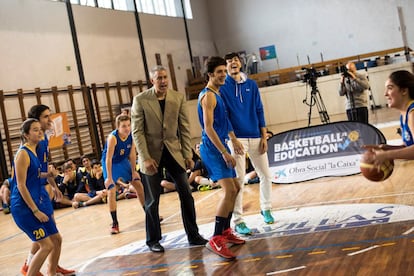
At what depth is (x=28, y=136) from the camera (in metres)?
4.97

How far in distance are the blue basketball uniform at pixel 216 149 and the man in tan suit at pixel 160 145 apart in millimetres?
416

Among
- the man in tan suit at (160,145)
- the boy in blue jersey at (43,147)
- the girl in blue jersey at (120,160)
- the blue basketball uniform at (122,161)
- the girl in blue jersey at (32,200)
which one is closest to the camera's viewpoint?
the girl in blue jersey at (32,200)

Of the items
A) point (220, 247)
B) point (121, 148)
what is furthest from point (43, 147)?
point (121, 148)

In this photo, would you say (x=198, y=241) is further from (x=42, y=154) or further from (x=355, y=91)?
(x=355, y=91)

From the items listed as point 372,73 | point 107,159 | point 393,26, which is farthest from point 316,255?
point 393,26

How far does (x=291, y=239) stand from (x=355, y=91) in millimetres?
5294

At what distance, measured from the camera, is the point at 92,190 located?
40.4 feet

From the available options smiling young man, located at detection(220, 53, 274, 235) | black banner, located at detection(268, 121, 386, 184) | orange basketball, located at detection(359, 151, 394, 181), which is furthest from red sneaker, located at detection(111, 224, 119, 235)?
orange basketball, located at detection(359, 151, 394, 181)

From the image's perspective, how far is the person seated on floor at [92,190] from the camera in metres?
11.9

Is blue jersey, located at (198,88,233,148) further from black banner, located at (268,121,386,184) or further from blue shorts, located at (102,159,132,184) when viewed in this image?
black banner, located at (268,121,386,184)

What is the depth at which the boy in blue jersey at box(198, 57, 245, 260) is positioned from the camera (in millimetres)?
5254

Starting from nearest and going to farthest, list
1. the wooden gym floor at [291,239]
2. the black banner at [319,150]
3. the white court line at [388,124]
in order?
the wooden gym floor at [291,239] → the black banner at [319,150] → the white court line at [388,124]

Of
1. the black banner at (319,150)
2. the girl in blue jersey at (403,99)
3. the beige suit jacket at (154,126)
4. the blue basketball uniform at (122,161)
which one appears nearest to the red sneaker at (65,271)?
the beige suit jacket at (154,126)

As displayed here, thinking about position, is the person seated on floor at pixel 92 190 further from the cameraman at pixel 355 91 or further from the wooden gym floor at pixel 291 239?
the cameraman at pixel 355 91
